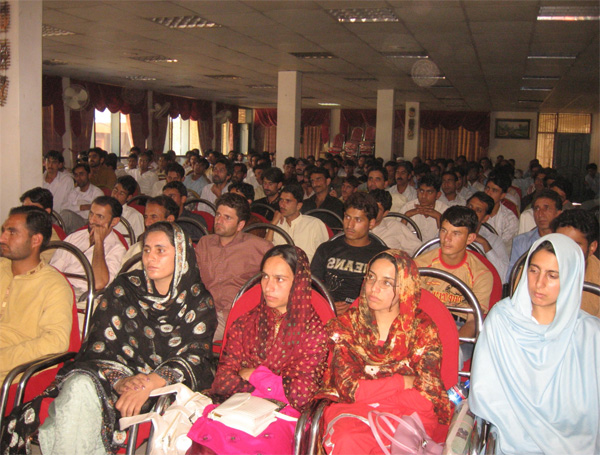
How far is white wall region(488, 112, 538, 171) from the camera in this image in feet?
55.2

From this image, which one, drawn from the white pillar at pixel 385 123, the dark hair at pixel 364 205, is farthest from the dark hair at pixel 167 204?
the white pillar at pixel 385 123

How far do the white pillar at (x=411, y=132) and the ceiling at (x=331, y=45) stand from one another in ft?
4.61

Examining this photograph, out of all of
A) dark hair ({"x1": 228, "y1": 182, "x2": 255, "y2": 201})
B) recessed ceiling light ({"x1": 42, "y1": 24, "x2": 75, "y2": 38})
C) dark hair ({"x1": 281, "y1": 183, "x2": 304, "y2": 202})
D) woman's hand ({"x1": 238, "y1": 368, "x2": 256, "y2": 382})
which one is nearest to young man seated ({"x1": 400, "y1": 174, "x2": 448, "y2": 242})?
dark hair ({"x1": 281, "y1": 183, "x2": 304, "y2": 202})

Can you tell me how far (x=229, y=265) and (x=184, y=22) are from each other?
13.2 feet

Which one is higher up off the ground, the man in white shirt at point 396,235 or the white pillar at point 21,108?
the white pillar at point 21,108

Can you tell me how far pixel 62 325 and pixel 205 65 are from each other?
786 centimetres

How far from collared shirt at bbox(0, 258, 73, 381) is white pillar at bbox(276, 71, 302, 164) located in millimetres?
7146

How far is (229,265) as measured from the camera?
9.57ft

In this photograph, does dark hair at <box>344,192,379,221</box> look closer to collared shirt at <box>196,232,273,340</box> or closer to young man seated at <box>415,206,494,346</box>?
young man seated at <box>415,206,494,346</box>

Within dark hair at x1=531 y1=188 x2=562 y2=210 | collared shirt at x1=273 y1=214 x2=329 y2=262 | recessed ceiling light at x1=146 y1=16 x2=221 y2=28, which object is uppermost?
recessed ceiling light at x1=146 y1=16 x2=221 y2=28

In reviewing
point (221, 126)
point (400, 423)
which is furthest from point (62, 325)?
point (221, 126)

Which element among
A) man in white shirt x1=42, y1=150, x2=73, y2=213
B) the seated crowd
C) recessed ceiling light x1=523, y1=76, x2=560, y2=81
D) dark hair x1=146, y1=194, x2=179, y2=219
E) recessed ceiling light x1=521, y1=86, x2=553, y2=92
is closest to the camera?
the seated crowd

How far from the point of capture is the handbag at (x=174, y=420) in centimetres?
163

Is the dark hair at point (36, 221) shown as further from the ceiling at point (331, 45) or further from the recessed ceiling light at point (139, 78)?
the recessed ceiling light at point (139, 78)
